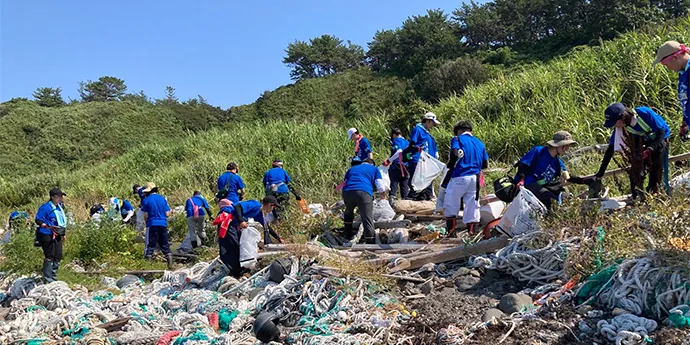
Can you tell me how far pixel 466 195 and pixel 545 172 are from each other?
933mm

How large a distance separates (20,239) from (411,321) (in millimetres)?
6678

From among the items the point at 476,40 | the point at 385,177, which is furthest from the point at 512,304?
the point at 476,40

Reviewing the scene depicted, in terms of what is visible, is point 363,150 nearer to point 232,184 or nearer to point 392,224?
point 392,224

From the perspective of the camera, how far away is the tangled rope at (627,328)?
3.77 metres

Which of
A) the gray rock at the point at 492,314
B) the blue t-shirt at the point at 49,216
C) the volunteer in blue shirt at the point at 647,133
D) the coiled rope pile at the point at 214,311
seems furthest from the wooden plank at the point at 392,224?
the blue t-shirt at the point at 49,216

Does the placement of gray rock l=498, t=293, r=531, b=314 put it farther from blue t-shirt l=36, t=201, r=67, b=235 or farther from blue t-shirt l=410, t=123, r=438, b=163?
blue t-shirt l=36, t=201, r=67, b=235

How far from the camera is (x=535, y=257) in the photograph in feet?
17.4

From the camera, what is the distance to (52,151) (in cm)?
3322

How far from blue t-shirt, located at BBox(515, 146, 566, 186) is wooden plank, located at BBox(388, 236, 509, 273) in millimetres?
785

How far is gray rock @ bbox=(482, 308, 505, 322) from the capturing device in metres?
4.51

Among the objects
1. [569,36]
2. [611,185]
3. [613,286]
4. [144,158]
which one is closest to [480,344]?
[613,286]

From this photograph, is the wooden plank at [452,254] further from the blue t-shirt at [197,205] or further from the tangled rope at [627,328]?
the blue t-shirt at [197,205]

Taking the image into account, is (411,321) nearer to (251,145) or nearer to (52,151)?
(251,145)

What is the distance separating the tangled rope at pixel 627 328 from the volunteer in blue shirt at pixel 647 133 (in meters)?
2.40
